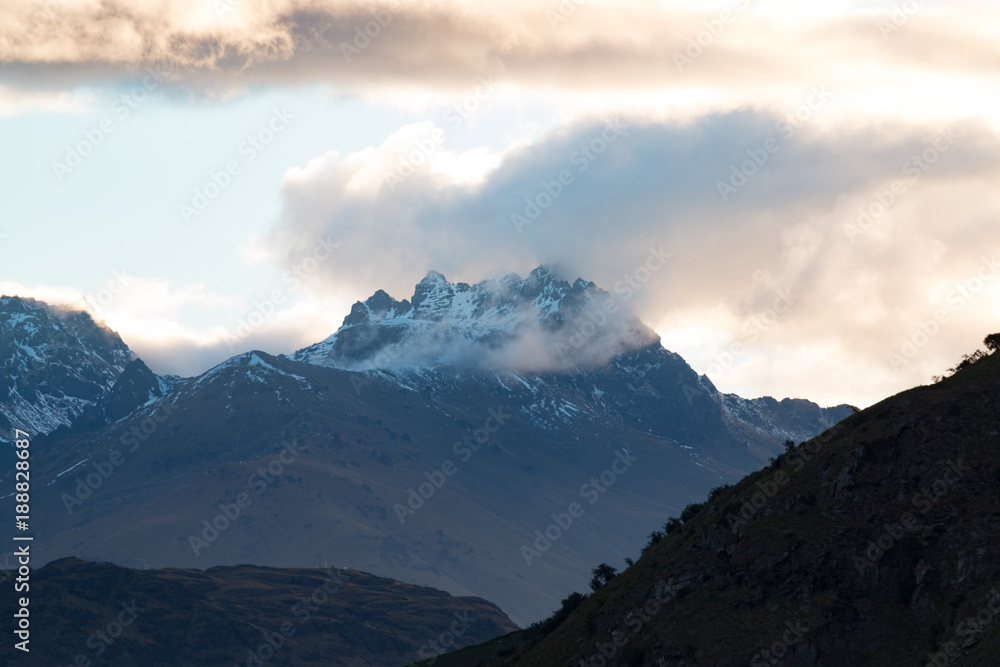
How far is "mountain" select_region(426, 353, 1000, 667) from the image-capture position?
9912cm

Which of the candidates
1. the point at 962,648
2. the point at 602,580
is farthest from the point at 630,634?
the point at 602,580

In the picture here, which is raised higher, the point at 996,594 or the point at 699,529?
the point at 699,529

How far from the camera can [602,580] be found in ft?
570

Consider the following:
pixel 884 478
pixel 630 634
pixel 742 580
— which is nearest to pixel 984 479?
pixel 884 478

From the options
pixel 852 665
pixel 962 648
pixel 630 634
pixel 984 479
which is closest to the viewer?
pixel 962 648

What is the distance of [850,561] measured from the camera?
105875 millimetres

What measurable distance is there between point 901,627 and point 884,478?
53.1ft

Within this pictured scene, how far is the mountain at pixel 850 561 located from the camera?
99.1m

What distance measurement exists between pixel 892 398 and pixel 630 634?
3481cm

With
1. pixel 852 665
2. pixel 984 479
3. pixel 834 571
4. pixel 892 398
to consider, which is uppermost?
pixel 892 398

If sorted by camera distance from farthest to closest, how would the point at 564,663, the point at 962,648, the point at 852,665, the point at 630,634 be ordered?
the point at 564,663
the point at 630,634
the point at 852,665
the point at 962,648

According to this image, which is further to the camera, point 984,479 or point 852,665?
point 984,479

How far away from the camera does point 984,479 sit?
106 meters

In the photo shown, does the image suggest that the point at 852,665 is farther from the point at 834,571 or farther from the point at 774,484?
the point at 774,484
